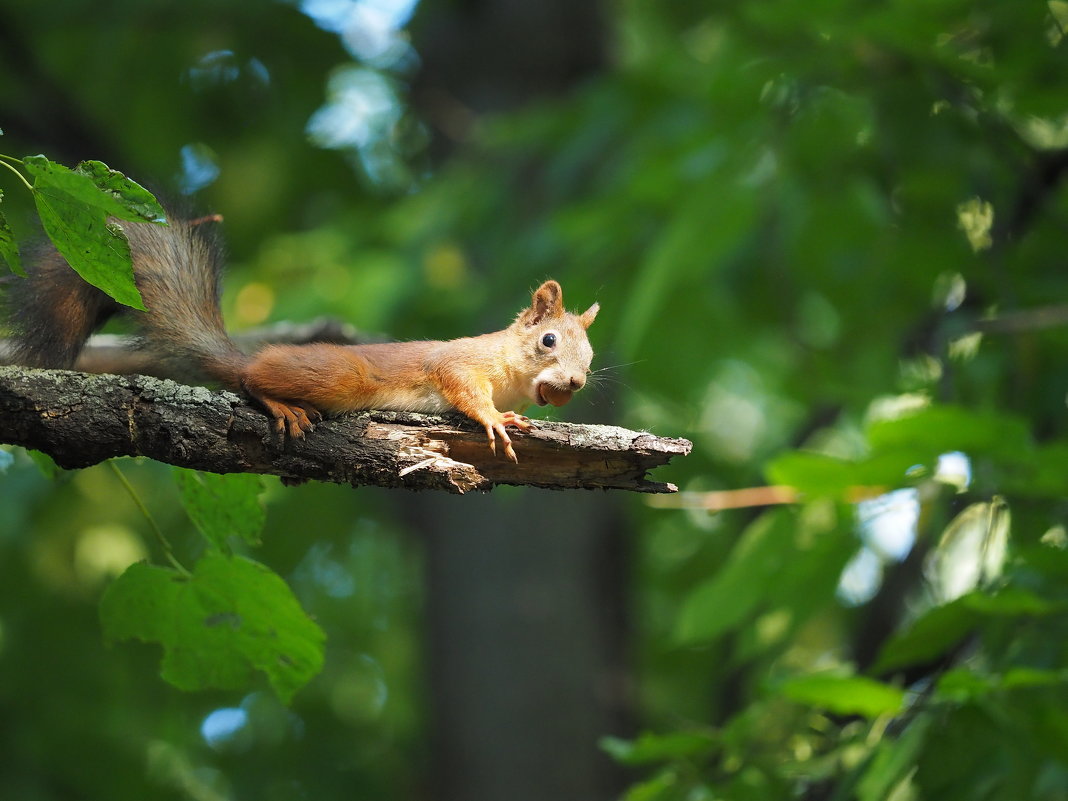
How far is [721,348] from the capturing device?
165 inches

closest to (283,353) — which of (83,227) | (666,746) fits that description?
(83,227)

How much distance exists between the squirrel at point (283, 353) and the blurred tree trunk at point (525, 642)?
8.68ft

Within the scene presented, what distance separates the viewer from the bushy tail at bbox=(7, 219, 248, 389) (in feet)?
6.45

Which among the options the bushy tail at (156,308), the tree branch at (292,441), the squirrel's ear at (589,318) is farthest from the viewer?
the squirrel's ear at (589,318)

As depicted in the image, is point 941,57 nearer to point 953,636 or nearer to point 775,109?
point 775,109

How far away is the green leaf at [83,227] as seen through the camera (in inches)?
53.6

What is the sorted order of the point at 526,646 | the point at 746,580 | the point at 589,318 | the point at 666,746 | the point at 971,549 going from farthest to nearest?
the point at 526,646, the point at 971,549, the point at 746,580, the point at 589,318, the point at 666,746

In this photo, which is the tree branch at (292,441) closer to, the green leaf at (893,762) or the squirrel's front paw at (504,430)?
the squirrel's front paw at (504,430)

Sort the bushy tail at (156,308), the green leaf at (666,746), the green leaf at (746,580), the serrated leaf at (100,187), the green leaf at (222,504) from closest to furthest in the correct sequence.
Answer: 1. the serrated leaf at (100,187)
2. the green leaf at (222,504)
3. the bushy tail at (156,308)
4. the green leaf at (666,746)
5. the green leaf at (746,580)

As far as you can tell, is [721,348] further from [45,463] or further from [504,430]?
[45,463]

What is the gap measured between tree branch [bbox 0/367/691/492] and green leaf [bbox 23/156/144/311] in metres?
0.19

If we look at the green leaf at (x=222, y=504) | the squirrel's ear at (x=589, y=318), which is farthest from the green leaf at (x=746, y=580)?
the green leaf at (x=222, y=504)

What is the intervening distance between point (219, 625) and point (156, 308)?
646 mm

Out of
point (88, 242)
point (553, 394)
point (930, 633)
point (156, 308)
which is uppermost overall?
point (156, 308)
